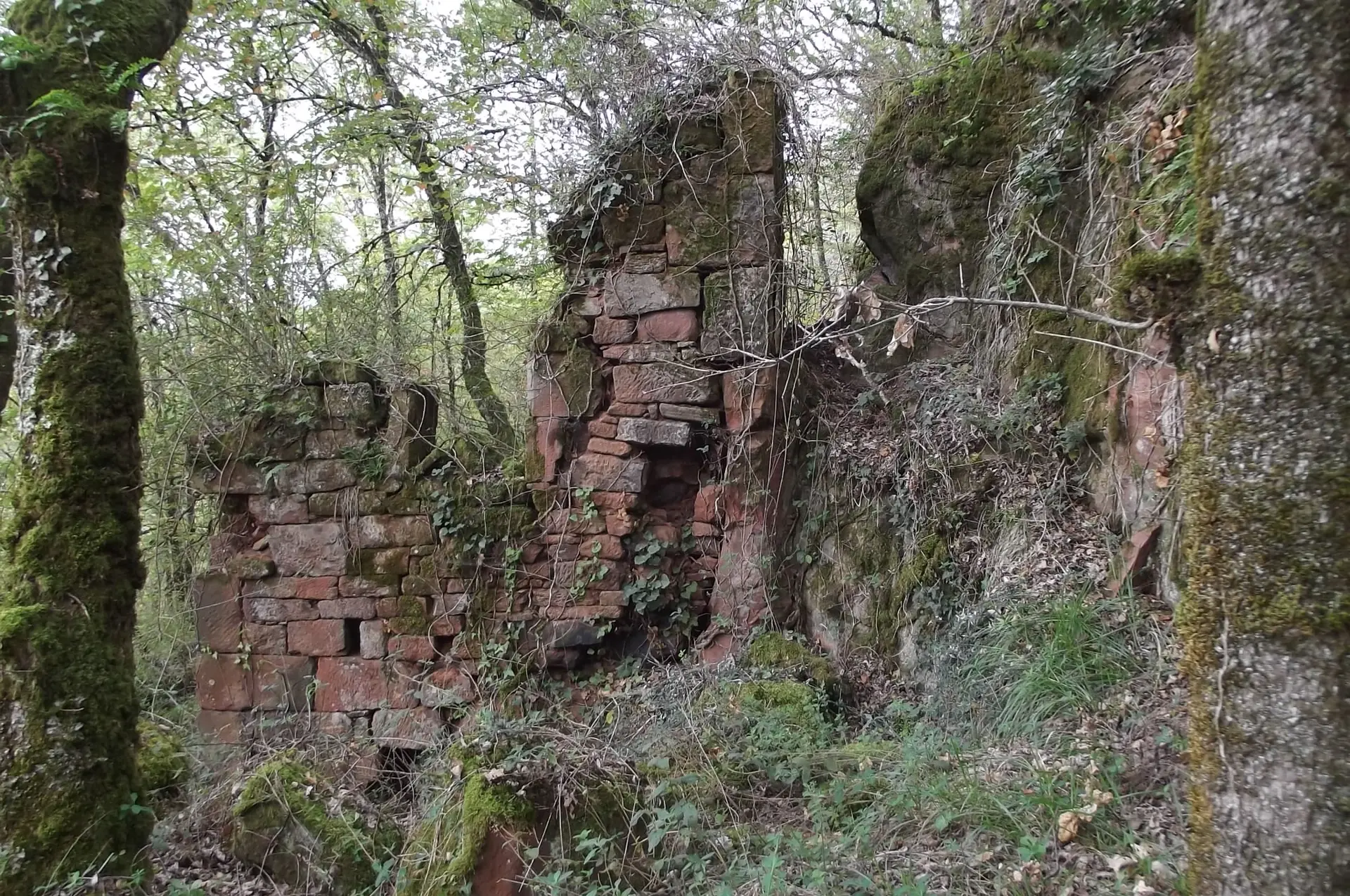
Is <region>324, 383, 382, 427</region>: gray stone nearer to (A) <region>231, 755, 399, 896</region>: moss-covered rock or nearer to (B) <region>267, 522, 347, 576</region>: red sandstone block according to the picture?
(B) <region>267, 522, 347, 576</region>: red sandstone block

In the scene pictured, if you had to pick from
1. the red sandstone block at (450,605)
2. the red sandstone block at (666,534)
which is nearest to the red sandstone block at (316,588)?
the red sandstone block at (450,605)

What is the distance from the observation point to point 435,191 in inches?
298

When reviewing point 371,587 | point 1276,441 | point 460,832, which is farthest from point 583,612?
point 1276,441

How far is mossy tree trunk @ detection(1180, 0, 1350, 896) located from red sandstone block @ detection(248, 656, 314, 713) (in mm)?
5382

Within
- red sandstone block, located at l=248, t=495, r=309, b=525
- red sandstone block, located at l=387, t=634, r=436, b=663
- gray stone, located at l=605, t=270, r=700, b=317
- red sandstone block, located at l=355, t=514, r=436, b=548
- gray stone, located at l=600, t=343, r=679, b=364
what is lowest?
red sandstone block, located at l=387, t=634, r=436, b=663

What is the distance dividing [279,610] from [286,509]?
29.2 inches

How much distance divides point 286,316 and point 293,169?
1.29m

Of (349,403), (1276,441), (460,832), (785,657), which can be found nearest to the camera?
(1276,441)

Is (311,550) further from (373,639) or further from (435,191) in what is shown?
(435,191)

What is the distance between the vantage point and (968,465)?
4.34m

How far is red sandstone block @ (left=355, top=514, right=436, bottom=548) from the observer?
17.2ft

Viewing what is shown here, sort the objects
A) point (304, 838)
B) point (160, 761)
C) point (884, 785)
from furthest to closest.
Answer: point (160, 761) < point (304, 838) < point (884, 785)

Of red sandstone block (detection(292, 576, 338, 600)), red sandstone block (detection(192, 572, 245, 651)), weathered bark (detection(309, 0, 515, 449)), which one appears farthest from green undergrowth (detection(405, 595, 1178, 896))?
weathered bark (detection(309, 0, 515, 449))

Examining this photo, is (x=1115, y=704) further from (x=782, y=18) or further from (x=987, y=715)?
(x=782, y=18)
